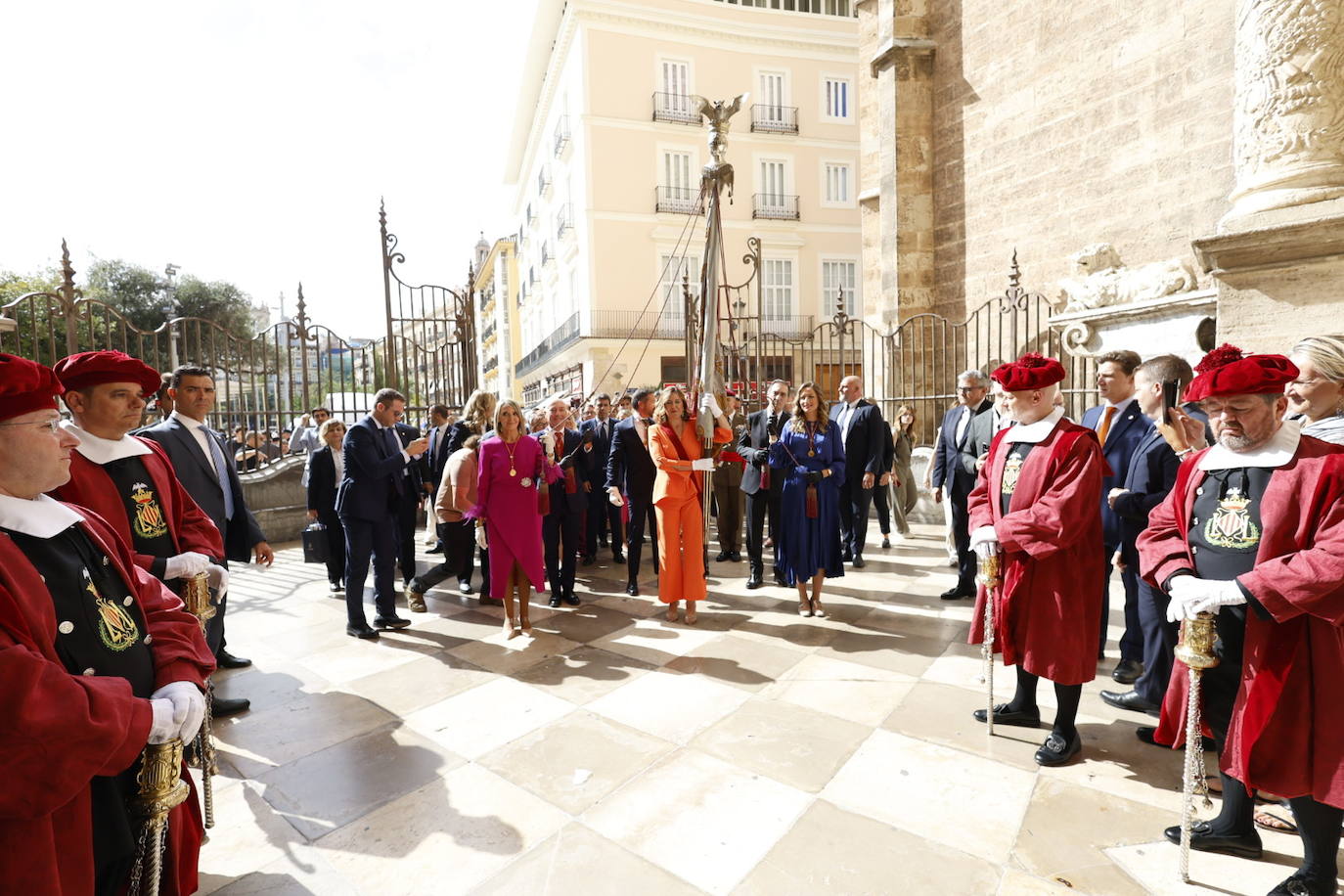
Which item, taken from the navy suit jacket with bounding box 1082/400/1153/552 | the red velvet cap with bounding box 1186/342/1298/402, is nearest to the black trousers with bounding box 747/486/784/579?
the navy suit jacket with bounding box 1082/400/1153/552

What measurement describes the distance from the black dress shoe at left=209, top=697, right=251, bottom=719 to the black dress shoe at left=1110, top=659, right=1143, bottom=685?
505 centimetres

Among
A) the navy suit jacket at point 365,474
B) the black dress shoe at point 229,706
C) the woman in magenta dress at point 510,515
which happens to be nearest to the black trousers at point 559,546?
the woman in magenta dress at point 510,515

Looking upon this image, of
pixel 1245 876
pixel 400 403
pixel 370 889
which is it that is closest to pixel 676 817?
pixel 370 889

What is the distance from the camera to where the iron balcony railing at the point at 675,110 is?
81.7 ft

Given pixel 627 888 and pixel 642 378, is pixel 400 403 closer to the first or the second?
pixel 627 888

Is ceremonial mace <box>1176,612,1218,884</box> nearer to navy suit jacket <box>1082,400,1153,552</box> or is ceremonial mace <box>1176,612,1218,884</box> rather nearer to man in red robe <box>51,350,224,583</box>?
navy suit jacket <box>1082,400,1153,552</box>

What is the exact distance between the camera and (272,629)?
5422 mm

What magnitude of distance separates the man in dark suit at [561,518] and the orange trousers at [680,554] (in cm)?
106

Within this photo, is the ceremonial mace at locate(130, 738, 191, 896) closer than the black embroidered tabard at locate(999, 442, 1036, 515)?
Yes

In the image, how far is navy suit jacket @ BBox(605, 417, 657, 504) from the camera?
6484 millimetres

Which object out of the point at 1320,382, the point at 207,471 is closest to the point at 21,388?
the point at 207,471

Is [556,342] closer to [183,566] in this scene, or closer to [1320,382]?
[183,566]

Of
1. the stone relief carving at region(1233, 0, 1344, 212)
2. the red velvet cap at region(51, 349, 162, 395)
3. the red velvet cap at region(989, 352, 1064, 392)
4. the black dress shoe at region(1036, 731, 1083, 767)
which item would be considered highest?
the stone relief carving at region(1233, 0, 1344, 212)

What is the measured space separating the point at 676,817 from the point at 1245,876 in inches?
78.9
